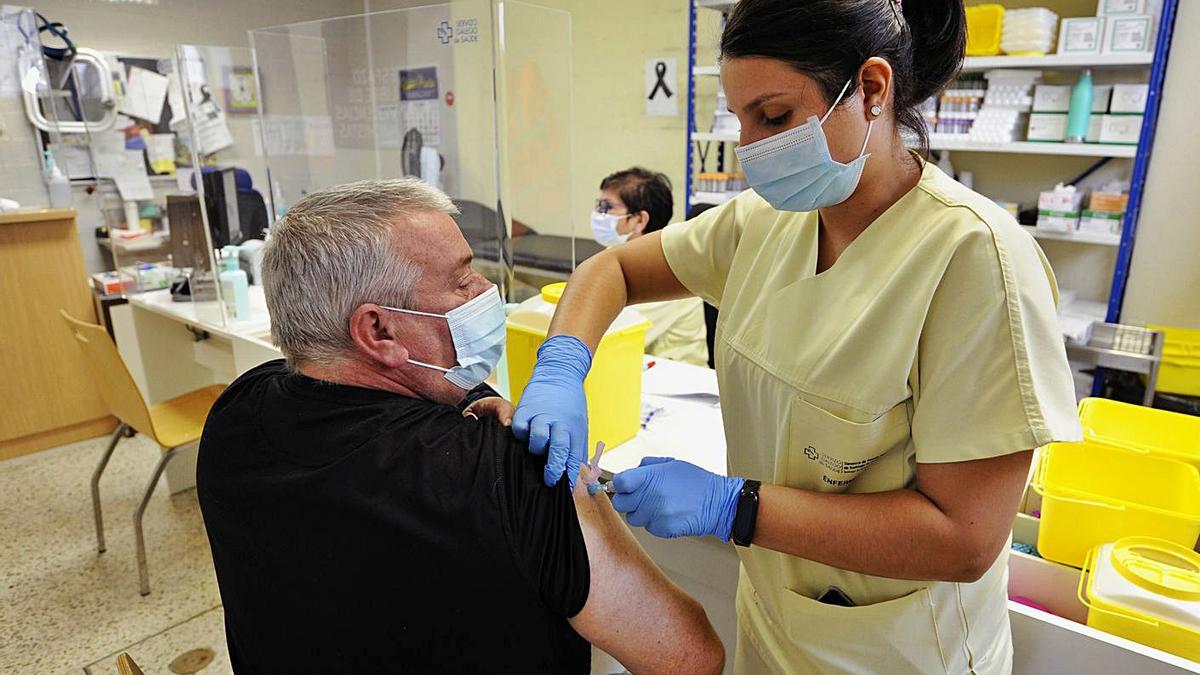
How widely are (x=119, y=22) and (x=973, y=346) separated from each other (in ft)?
18.5

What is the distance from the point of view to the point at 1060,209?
8.84 feet

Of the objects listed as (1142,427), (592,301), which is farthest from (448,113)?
(1142,427)

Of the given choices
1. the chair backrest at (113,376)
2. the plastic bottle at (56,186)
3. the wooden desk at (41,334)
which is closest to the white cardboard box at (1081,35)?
the chair backrest at (113,376)

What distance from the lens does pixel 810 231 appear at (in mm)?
987

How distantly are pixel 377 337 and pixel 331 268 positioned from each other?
10cm

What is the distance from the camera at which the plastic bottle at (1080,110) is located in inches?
100.0

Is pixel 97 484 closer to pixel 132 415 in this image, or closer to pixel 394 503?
pixel 132 415

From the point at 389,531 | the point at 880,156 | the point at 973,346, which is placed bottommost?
the point at 389,531

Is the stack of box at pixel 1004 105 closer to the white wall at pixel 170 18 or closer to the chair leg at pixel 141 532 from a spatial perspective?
the chair leg at pixel 141 532

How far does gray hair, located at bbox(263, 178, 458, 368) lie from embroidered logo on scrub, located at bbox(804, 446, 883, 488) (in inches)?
21.5

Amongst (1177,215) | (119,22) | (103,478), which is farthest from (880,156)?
(119,22)

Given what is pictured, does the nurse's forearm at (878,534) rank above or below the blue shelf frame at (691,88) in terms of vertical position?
below

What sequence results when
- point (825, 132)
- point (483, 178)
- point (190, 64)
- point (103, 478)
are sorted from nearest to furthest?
point (825, 132), point (483, 178), point (190, 64), point (103, 478)

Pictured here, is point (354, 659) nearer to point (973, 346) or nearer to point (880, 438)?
point (880, 438)
